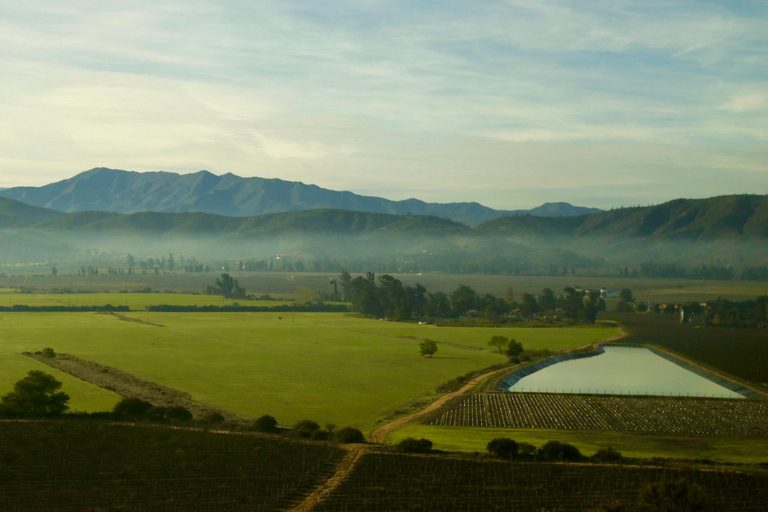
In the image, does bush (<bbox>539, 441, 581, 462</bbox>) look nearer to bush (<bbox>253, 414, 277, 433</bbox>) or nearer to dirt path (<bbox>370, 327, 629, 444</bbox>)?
dirt path (<bbox>370, 327, 629, 444</bbox>)

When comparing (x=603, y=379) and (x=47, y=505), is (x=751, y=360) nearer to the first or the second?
(x=603, y=379)

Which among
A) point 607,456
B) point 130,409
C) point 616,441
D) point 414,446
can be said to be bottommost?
point 616,441

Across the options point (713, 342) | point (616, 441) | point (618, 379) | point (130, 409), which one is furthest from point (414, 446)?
point (713, 342)

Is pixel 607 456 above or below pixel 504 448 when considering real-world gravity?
below

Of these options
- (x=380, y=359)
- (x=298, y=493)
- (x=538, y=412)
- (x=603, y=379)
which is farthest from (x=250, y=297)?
(x=298, y=493)

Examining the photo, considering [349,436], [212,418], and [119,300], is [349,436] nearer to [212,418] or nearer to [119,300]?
[212,418]

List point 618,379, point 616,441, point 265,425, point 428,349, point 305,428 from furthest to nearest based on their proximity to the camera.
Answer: point 428,349 → point 618,379 → point 616,441 → point 265,425 → point 305,428
